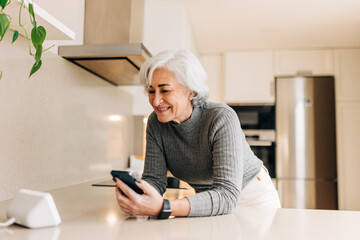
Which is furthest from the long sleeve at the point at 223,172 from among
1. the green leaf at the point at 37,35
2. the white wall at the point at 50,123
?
the white wall at the point at 50,123

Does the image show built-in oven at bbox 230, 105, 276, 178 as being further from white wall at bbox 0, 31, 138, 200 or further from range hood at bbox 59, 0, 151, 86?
range hood at bbox 59, 0, 151, 86

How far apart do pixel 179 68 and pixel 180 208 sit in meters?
0.43

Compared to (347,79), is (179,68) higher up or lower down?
lower down

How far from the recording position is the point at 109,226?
2.38 feet

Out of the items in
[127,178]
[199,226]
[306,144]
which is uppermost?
[306,144]

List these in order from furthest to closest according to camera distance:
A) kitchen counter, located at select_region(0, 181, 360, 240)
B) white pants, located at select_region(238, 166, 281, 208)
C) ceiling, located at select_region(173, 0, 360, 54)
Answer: ceiling, located at select_region(173, 0, 360, 54) < white pants, located at select_region(238, 166, 281, 208) < kitchen counter, located at select_region(0, 181, 360, 240)

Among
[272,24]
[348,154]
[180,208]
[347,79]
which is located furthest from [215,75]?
[180,208]

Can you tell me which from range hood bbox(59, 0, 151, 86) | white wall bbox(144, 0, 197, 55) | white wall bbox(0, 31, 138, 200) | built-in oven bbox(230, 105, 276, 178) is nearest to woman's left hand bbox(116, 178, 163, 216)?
white wall bbox(0, 31, 138, 200)

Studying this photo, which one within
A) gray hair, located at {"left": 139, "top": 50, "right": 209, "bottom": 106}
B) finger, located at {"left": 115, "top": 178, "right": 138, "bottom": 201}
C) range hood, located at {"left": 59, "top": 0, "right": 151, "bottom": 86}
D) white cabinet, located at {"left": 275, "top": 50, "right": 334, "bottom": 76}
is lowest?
finger, located at {"left": 115, "top": 178, "right": 138, "bottom": 201}

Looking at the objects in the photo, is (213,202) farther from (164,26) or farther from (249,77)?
(249,77)

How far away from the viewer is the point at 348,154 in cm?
339

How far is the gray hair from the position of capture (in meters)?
1.00

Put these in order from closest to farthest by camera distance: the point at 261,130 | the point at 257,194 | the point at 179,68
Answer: the point at 179,68
the point at 257,194
the point at 261,130

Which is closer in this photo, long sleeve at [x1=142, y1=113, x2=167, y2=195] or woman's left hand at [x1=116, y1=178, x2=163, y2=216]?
woman's left hand at [x1=116, y1=178, x2=163, y2=216]
